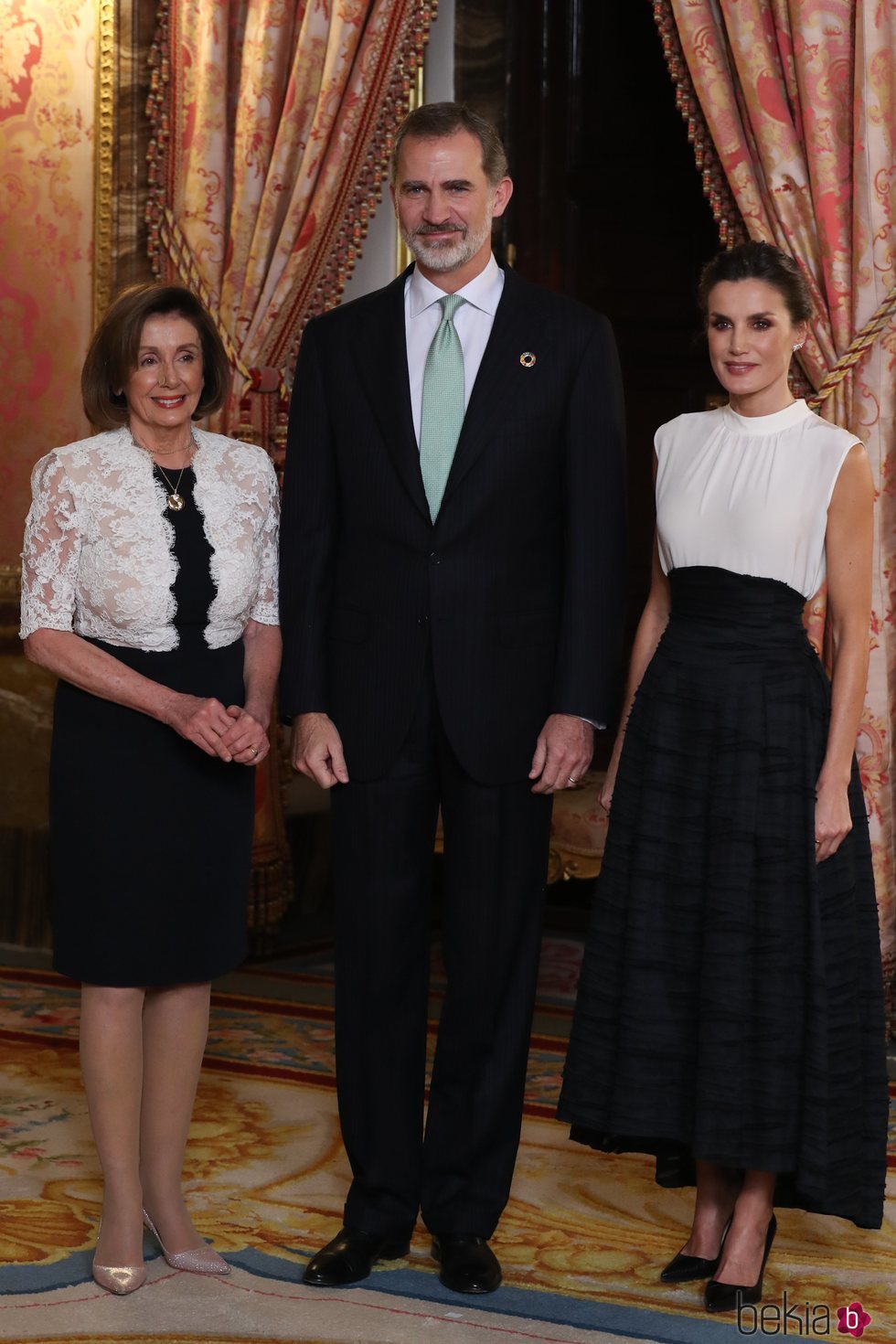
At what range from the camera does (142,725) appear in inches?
108

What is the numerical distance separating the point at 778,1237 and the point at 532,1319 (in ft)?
1.87

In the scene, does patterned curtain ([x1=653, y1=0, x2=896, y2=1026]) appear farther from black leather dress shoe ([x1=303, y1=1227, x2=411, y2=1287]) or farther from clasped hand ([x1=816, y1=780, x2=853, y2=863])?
black leather dress shoe ([x1=303, y1=1227, x2=411, y2=1287])

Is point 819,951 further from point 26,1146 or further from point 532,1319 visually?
point 26,1146

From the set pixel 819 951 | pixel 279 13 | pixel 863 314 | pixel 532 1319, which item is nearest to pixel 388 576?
pixel 819 951

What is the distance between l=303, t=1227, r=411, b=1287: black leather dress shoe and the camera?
8.98ft

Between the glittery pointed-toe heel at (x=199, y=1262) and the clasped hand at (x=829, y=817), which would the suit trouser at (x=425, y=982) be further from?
the clasped hand at (x=829, y=817)

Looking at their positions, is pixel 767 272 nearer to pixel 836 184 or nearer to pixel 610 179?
pixel 836 184

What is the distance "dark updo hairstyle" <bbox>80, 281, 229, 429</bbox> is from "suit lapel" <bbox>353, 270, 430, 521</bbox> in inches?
10.0

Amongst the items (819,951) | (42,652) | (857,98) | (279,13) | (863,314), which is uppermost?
(279,13)

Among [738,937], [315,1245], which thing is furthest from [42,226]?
[738,937]

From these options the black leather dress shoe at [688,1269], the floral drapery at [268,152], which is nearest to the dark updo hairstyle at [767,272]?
the black leather dress shoe at [688,1269]

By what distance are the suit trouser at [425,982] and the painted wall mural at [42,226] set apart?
8.61 ft

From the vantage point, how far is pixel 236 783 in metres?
2.85

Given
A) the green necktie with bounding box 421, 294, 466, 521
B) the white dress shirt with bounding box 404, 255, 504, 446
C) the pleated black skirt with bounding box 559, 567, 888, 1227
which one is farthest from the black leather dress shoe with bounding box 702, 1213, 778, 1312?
the white dress shirt with bounding box 404, 255, 504, 446
